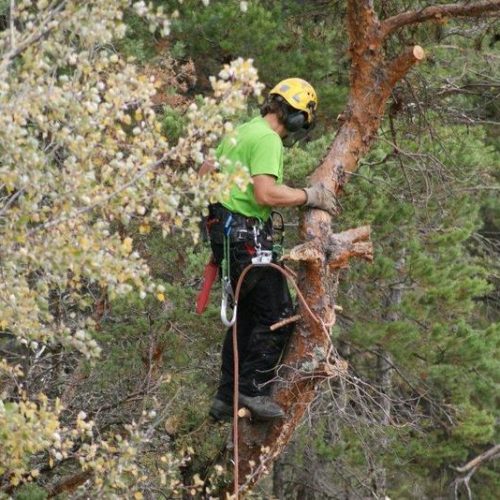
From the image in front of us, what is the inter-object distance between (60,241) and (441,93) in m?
3.63

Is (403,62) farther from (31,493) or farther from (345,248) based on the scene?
(31,493)

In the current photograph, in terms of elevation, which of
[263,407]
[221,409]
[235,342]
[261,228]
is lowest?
[221,409]

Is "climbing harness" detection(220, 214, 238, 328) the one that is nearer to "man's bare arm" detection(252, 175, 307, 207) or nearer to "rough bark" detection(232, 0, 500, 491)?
"man's bare arm" detection(252, 175, 307, 207)

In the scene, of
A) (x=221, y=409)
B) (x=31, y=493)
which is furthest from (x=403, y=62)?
(x=31, y=493)

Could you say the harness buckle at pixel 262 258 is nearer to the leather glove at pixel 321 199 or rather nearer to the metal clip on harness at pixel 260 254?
the metal clip on harness at pixel 260 254

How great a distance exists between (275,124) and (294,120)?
0.12 m

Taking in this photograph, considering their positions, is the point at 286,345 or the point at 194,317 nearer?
the point at 286,345

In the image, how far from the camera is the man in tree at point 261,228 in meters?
5.92

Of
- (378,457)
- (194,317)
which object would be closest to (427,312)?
(378,457)

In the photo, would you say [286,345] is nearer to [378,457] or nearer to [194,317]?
[194,317]

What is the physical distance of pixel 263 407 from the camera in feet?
20.1

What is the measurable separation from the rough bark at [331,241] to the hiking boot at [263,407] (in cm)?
5

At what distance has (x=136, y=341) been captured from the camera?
8.50 meters

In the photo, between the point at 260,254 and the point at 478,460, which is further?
the point at 478,460
